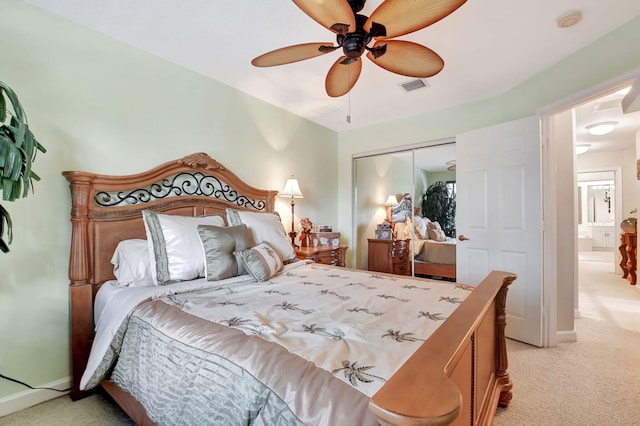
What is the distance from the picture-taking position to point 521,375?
2.17 metres

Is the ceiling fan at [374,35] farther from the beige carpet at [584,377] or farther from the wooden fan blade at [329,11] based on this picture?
the beige carpet at [584,377]

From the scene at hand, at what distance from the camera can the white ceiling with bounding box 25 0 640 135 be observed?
1883mm

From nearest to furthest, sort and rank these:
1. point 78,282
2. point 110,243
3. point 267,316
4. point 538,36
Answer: point 267,316 → point 78,282 → point 110,243 → point 538,36

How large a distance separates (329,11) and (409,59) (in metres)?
0.63

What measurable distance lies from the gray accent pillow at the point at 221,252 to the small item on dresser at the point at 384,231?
103 inches

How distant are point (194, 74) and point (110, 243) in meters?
1.70

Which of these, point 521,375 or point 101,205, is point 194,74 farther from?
point 521,375

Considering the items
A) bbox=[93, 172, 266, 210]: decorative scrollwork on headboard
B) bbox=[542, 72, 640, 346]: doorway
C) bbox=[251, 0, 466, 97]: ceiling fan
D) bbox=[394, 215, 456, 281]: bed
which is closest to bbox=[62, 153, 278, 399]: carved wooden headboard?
bbox=[93, 172, 266, 210]: decorative scrollwork on headboard

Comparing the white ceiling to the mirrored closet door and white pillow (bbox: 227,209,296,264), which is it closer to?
the mirrored closet door

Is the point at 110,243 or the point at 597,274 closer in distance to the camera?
the point at 110,243

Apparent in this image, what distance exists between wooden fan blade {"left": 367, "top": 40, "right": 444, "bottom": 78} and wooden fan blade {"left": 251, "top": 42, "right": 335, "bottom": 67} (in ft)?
1.01

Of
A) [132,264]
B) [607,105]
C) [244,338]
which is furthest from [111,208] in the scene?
[607,105]

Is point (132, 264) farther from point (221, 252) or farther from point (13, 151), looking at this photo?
point (13, 151)

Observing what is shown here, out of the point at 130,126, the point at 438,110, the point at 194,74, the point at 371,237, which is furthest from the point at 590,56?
the point at 130,126
